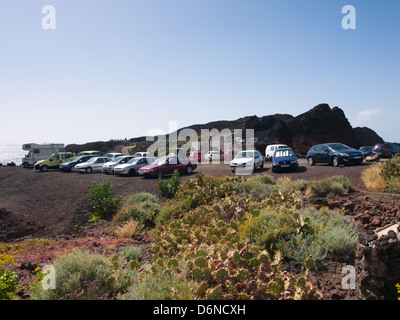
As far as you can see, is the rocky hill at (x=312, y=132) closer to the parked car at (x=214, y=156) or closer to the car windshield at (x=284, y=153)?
the parked car at (x=214, y=156)

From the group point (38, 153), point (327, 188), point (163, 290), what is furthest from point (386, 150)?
point (38, 153)

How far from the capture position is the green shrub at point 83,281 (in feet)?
11.3

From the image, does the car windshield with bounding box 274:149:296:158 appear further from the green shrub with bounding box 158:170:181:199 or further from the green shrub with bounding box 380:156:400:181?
the green shrub with bounding box 158:170:181:199

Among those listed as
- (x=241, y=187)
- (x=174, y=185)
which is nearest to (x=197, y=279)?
(x=241, y=187)

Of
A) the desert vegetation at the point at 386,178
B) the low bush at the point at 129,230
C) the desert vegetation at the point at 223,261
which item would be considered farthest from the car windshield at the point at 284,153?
the low bush at the point at 129,230

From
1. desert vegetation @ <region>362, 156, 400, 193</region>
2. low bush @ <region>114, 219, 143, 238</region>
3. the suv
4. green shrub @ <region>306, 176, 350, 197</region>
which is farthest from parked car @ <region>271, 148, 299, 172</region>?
the suv

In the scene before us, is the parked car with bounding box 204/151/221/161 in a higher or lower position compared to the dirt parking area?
higher

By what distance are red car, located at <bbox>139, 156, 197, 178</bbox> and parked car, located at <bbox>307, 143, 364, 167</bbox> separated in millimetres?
9140

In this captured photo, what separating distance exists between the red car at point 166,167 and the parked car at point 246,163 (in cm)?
353

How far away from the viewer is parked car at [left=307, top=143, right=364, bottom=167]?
57.0ft

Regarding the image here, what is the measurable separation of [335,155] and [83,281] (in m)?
17.9

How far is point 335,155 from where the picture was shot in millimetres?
17922

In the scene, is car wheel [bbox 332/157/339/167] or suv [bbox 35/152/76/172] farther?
suv [bbox 35/152/76/172]

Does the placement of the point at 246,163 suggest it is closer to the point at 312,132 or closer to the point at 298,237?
the point at 298,237
